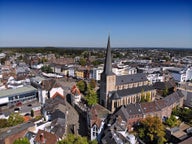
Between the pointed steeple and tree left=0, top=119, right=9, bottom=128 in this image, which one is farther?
the pointed steeple

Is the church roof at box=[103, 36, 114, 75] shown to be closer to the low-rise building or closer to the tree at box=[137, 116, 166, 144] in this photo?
the tree at box=[137, 116, 166, 144]

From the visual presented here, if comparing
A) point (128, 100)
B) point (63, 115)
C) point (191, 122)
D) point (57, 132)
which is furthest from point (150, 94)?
point (57, 132)

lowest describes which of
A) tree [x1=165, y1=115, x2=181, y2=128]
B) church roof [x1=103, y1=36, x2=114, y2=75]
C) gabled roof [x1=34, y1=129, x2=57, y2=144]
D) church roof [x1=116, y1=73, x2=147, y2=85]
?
tree [x1=165, y1=115, x2=181, y2=128]

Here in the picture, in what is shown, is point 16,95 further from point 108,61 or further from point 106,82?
point 108,61

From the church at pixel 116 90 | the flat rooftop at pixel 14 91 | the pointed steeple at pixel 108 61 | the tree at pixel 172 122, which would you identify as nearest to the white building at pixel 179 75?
the church at pixel 116 90

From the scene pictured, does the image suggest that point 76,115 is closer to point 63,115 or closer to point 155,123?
point 63,115

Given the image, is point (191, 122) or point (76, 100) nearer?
point (191, 122)

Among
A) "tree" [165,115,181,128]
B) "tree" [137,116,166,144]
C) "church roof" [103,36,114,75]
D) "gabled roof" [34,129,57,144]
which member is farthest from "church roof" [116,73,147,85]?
"gabled roof" [34,129,57,144]

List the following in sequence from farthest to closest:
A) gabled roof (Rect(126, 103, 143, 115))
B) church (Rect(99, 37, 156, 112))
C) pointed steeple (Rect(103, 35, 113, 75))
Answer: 1. church (Rect(99, 37, 156, 112))
2. pointed steeple (Rect(103, 35, 113, 75))
3. gabled roof (Rect(126, 103, 143, 115))
